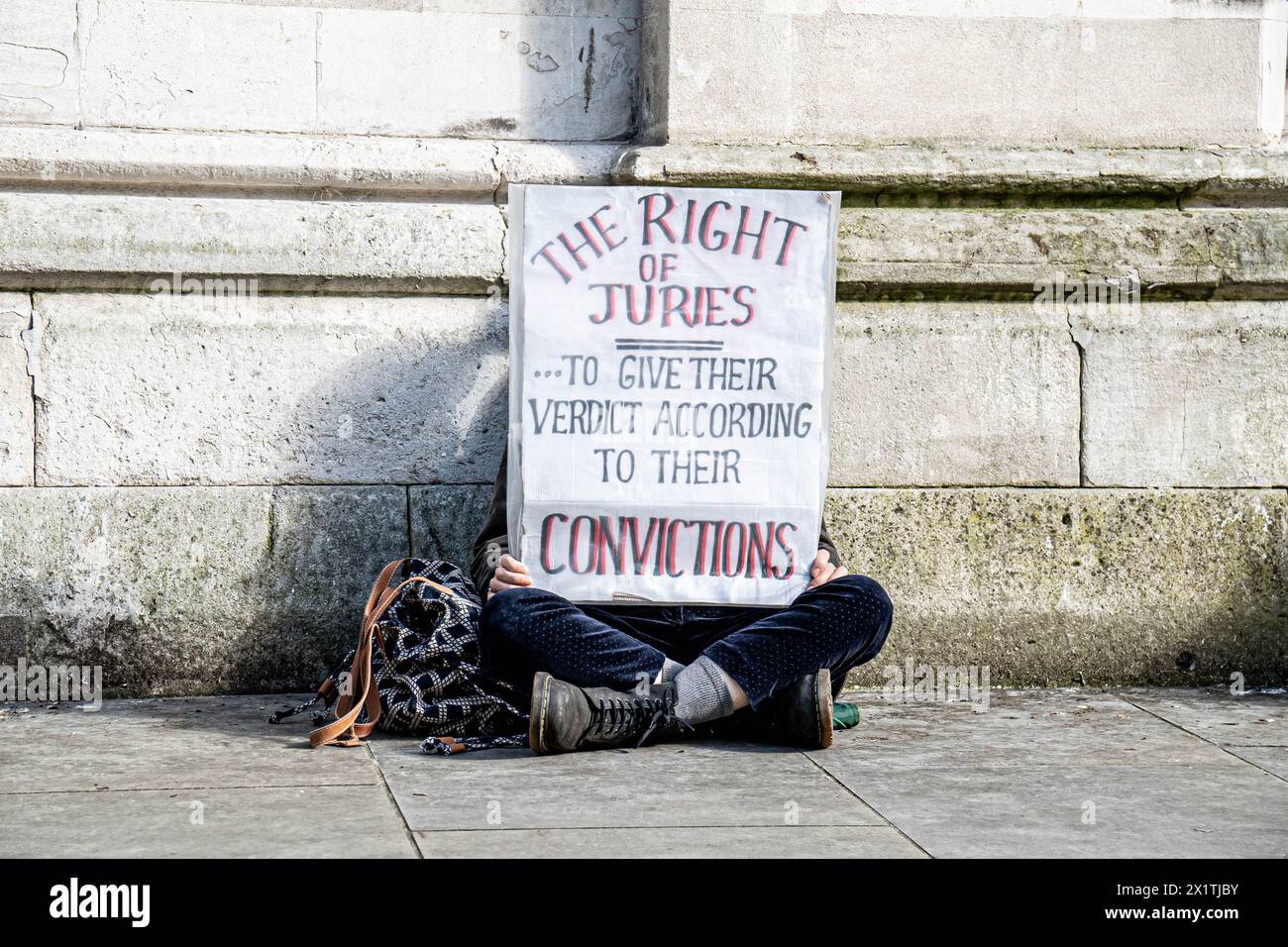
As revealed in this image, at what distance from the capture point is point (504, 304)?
4.57 m

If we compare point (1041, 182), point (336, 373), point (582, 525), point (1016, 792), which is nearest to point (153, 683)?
point (336, 373)

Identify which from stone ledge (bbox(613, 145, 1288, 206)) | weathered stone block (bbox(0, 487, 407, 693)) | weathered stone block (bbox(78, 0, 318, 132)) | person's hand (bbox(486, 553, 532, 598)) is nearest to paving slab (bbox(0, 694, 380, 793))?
weathered stone block (bbox(0, 487, 407, 693))

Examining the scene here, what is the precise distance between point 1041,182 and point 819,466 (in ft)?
4.24

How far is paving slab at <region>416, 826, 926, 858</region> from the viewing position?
9.16ft

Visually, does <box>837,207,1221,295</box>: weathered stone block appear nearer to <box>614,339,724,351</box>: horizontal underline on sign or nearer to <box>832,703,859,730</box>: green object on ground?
<box>614,339,724,351</box>: horizontal underline on sign

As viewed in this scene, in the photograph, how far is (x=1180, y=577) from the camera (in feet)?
15.1

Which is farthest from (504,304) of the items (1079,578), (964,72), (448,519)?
(1079,578)

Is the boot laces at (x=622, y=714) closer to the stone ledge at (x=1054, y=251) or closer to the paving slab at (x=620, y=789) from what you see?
the paving slab at (x=620, y=789)

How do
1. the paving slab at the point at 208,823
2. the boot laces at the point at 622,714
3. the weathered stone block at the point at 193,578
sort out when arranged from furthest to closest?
the weathered stone block at the point at 193,578 → the boot laces at the point at 622,714 → the paving slab at the point at 208,823

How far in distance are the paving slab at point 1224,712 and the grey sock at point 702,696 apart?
50.6 inches

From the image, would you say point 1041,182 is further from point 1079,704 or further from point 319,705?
point 319,705

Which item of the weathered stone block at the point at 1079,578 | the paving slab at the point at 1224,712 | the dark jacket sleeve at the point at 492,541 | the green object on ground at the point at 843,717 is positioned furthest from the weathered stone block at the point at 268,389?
the paving slab at the point at 1224,712

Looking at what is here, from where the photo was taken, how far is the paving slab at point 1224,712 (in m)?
3.96

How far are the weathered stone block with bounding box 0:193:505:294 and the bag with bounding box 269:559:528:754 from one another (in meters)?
1.02
